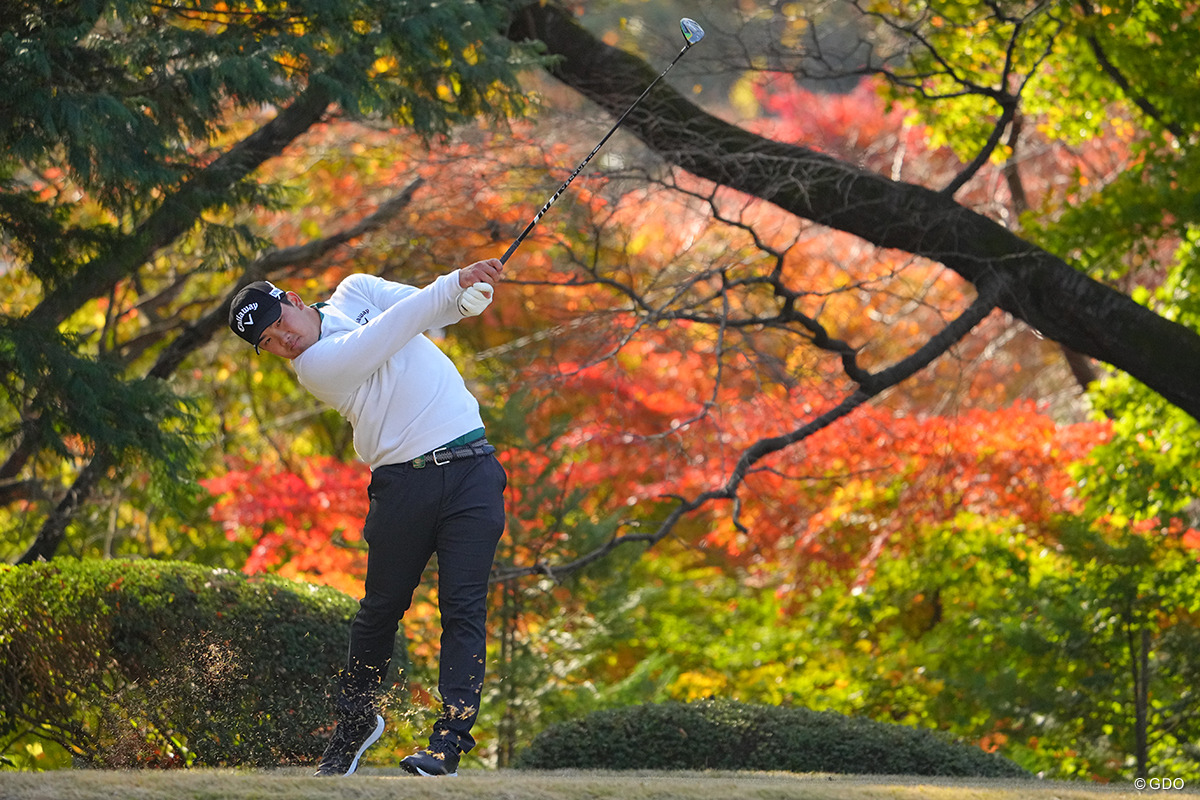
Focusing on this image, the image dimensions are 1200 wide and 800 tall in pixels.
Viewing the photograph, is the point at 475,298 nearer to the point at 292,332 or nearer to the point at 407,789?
the point at 292,332

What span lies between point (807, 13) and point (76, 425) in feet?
15.5

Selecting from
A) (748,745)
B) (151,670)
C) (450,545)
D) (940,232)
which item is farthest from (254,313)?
(940,232)

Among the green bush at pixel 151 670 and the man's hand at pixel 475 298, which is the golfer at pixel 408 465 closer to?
the man's hand at pixel 475 298

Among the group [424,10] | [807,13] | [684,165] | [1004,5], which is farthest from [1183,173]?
[424,10]

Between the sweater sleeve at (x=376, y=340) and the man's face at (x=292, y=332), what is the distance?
0.05 meters

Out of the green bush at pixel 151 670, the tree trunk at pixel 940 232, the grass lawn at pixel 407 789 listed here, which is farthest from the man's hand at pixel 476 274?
the tree trunk at pixel 940 232

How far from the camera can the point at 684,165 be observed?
6547mm

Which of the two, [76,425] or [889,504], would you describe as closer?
[76,425]

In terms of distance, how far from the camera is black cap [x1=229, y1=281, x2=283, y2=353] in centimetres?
361

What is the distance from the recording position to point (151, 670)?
464cm

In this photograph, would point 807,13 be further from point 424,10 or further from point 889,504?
point 889,504

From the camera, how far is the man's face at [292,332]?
366 centimetres

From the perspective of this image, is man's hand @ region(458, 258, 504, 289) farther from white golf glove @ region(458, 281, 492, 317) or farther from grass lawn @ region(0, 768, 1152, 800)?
grass lawn @ region(0, 768, 1152, 800)

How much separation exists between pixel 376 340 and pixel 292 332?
33cm
